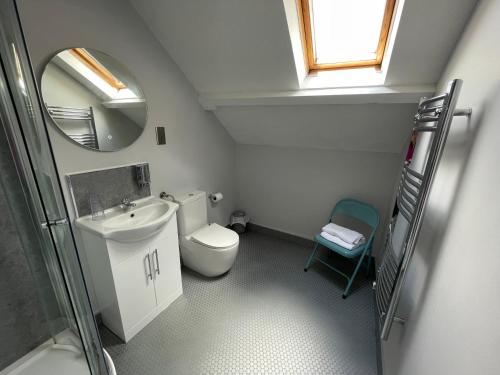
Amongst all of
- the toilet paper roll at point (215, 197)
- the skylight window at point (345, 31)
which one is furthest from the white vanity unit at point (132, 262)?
the skylight window at point (345, 31)

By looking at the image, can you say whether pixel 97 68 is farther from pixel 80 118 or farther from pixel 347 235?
pixel 347 235

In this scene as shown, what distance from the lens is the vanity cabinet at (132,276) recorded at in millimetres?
1425

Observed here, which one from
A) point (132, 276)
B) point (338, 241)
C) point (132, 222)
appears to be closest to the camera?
point (132, 276)

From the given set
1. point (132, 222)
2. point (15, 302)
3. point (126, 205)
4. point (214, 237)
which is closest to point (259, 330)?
point (214, 237)

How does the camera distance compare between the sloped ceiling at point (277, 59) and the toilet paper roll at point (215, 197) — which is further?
the toilet paper roll at point (215, 197)

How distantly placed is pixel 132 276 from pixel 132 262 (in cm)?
10

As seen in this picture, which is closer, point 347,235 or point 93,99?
point 93,99

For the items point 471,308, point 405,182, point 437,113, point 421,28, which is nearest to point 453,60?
point 421,28

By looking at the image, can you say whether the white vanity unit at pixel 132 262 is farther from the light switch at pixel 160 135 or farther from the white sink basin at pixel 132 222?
the light switch at pixel 160 135

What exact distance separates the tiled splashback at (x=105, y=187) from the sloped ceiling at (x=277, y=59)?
40.4 inches

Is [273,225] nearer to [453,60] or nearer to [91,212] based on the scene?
[91,212]

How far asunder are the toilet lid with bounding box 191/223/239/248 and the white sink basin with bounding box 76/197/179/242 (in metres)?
0.47

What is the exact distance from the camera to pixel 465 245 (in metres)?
0.69

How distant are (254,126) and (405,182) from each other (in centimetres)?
155
